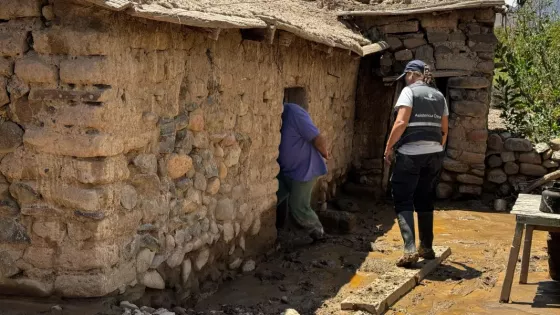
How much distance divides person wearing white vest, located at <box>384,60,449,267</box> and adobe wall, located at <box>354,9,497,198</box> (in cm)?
359

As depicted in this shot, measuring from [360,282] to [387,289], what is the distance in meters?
0.56

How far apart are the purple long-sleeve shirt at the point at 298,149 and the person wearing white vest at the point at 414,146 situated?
0.90 m

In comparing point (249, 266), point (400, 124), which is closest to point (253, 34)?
point (400, 124)

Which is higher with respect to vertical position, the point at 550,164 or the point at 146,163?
the point at 146,163

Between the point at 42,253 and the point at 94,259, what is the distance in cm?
34

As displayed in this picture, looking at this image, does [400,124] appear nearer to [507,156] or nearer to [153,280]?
[153,280]

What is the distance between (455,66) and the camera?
1016 cm

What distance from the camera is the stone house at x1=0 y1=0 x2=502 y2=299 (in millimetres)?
4371

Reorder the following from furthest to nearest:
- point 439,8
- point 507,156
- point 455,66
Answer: point 507,156 < point 455,66 < point 439,8

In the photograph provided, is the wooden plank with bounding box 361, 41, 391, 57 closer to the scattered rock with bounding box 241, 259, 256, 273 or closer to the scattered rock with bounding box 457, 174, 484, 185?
the scattered rock with bounding box 457, 174, 484, 185

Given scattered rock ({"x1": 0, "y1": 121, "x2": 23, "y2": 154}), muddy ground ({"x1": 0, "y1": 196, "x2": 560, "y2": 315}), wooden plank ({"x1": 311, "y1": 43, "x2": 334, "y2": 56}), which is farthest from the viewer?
wooden plank ({"x1": 311, "y1": 43, "x2": 334, "y2": 56})

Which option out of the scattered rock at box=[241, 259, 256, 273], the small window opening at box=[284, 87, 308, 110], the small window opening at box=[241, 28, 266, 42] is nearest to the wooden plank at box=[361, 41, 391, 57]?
the small window opening at box=[284, 87, 308, 110]

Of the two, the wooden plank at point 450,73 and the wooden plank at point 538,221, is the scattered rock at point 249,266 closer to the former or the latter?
the wooden plank at point 538,221

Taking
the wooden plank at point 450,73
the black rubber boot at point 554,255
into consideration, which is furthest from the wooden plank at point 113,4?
the wooden plank at point 450,73
